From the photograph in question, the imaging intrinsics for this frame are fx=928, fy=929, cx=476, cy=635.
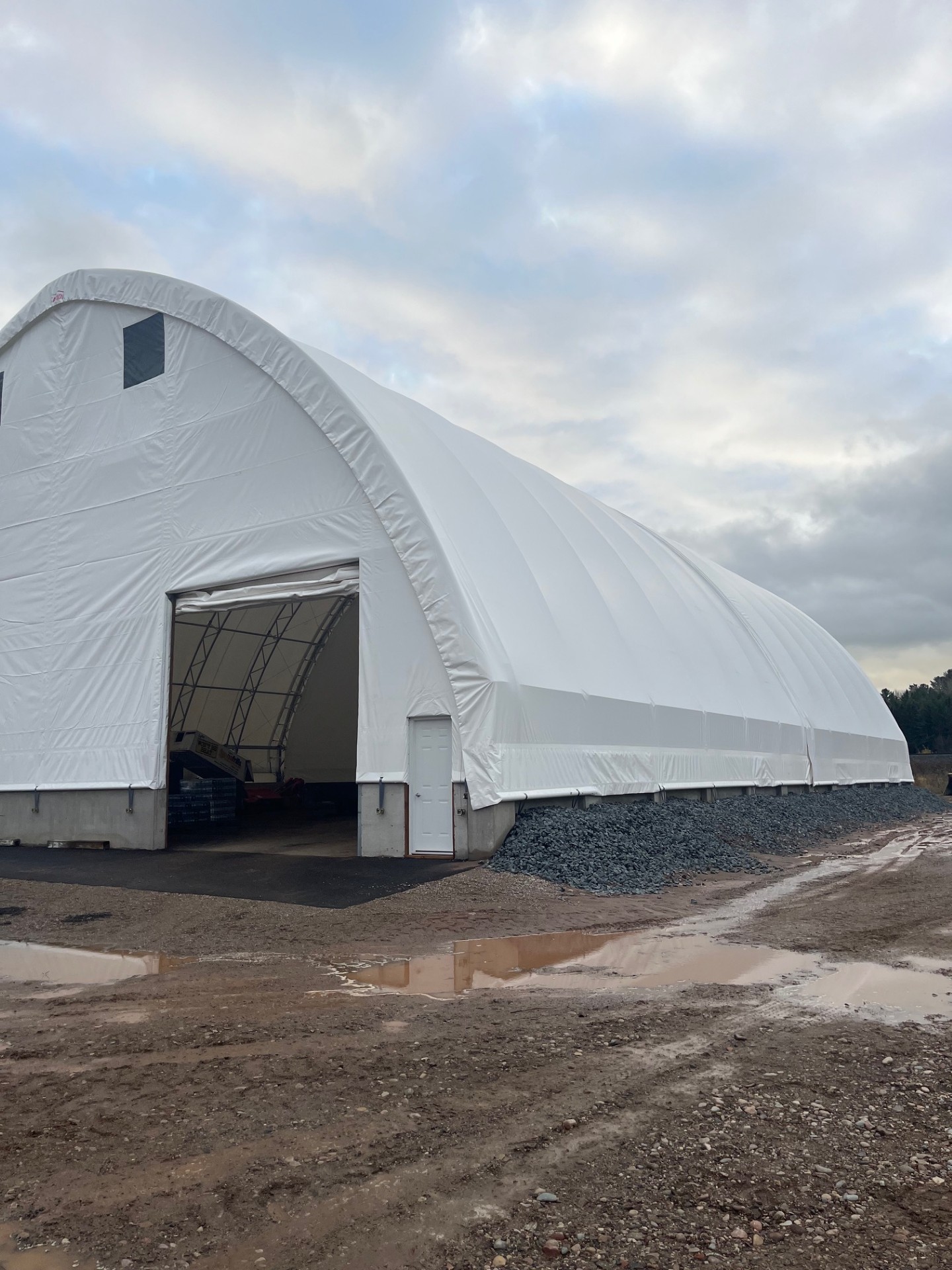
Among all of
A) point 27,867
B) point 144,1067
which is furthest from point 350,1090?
point 27,867

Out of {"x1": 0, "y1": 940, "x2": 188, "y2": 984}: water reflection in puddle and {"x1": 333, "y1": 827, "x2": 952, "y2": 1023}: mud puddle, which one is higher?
{"x1": 333, "y1": 827, "x2": 952, "y2": 1023}: mud puddle

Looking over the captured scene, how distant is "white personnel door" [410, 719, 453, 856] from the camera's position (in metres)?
14.7

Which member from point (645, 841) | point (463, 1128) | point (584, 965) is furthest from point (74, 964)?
point (645, 841)

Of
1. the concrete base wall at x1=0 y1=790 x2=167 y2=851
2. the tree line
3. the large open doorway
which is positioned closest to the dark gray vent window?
the large open doorway

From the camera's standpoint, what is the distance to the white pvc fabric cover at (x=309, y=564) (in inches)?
606

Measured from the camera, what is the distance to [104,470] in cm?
2006

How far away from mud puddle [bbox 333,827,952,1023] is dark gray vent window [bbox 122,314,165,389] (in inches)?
591

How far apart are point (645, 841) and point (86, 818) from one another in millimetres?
11414

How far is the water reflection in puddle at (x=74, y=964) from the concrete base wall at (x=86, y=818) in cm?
830

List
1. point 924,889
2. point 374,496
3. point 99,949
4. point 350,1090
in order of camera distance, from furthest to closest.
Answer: point 374,496 < point 924,889 < point 99,949 < point 350,1090

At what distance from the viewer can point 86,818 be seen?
19.0 metres

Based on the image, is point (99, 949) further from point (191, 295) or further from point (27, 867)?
point (191, 295)

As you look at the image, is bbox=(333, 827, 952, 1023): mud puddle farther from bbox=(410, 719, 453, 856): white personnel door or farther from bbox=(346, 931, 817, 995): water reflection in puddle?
bbox=(410, 719, 453, 856): white personnel door

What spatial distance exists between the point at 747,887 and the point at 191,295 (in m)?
15.2
